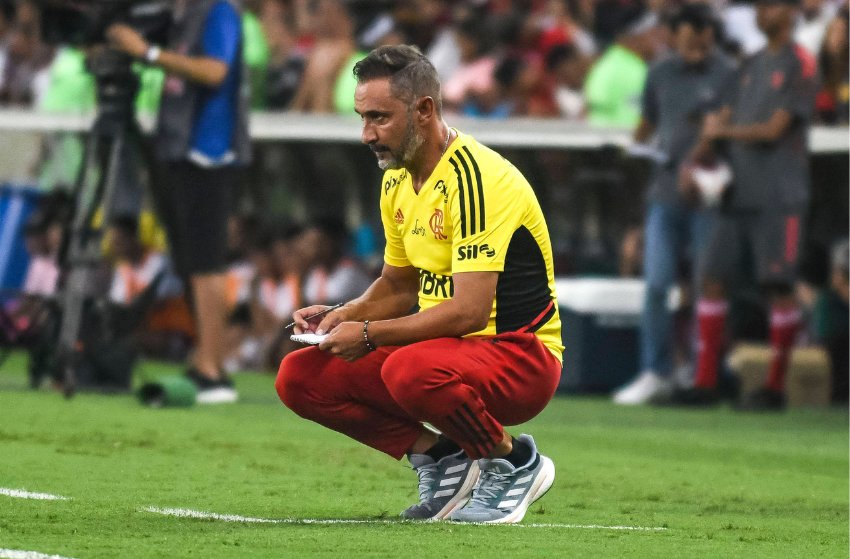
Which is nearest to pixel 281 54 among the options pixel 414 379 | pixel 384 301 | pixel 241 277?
pixel 241 277

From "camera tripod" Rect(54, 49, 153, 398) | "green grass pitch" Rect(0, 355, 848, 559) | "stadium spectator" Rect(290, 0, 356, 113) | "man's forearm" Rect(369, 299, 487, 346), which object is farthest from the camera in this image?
"stadium spectator" Rect(290, 0, 356, 113)

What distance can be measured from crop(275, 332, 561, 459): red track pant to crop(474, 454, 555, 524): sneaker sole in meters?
0.19

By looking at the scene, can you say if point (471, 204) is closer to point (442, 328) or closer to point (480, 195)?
point (480, 195)

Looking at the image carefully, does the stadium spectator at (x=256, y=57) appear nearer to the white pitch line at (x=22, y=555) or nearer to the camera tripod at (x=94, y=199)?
the camera tripod at (x=94, y=199)

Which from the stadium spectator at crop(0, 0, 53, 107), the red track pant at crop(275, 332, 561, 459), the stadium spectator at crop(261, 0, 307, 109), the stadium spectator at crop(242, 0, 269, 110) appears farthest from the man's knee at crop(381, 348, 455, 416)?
the stadium spectator at crop(0, 0, 53, 107)

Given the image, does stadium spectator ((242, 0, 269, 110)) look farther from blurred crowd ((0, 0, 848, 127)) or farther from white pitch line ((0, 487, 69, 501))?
white pitch line ((0, 487, 69, 501))

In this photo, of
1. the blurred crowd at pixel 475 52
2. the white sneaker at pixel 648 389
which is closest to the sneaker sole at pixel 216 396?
the white sneaker at pixel 648 389

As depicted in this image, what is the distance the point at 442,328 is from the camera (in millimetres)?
5879

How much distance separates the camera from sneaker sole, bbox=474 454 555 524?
6.12 metres

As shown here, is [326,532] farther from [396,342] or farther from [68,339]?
[68,339]

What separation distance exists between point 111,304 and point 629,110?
5.53m

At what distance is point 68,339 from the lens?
10602 millimetres

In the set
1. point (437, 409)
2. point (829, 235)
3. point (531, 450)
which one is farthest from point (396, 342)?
point (829, 235)

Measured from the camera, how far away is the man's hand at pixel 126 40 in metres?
10.4
